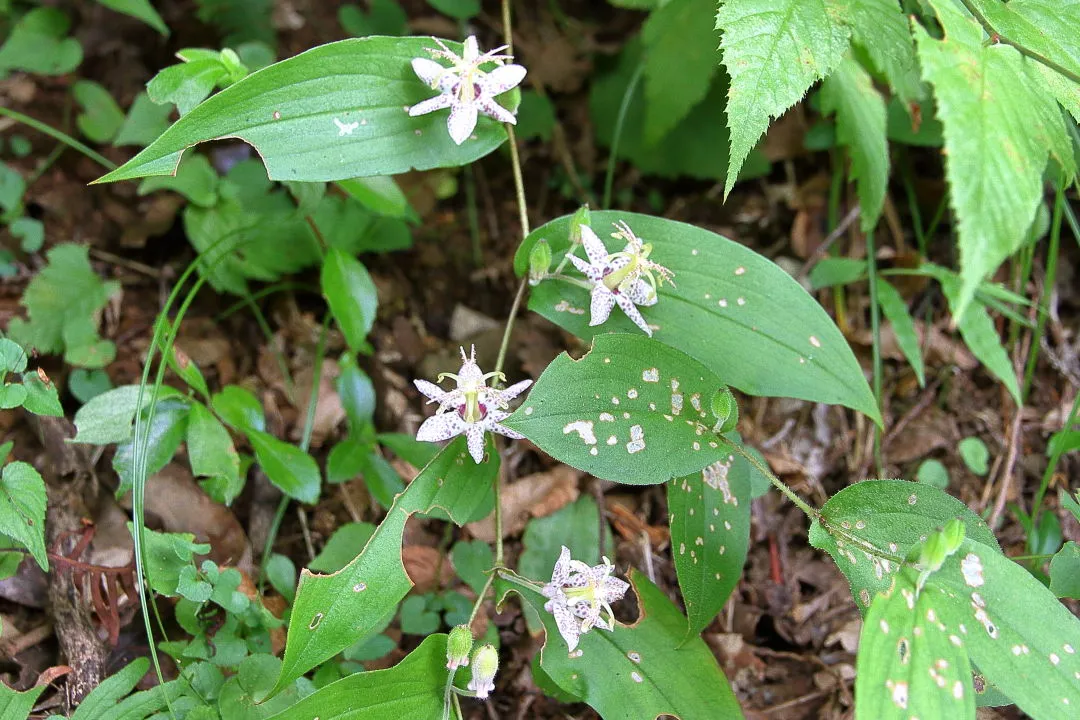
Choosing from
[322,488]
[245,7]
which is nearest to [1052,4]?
[322,488]

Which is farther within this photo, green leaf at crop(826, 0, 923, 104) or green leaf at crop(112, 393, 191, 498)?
green leaf at crop(112, 393, 191, 498)

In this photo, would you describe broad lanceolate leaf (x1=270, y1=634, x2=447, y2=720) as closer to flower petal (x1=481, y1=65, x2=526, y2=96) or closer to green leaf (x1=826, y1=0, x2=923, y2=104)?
flower petal (x1=481, y1=65, x2=526, y2=96)

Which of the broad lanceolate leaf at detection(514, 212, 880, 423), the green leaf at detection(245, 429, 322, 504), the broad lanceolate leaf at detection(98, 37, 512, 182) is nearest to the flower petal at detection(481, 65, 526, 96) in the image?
the broad lanceolate leaf at detection(98, 37, 512, 182)

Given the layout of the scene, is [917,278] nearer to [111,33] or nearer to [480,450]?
[480,450]

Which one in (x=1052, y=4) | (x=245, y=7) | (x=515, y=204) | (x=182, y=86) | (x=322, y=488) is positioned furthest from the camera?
(x=515, y=204)

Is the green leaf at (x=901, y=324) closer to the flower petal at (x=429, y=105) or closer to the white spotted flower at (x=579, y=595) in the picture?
the white spotted flower at (x=579, y=595)

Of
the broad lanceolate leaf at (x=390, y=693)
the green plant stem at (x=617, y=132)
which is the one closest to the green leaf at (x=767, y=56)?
the green plant stem at (x=617, y=132)
